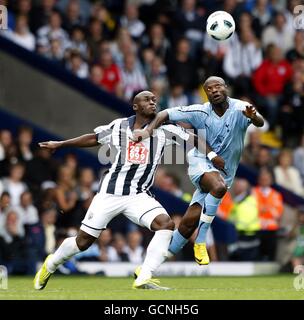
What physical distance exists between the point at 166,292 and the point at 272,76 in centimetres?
1034

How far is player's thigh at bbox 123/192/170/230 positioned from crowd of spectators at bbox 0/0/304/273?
456 centimetres

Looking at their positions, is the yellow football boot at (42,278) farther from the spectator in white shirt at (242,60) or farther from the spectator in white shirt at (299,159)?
the spectator in white shirt at (242,60)

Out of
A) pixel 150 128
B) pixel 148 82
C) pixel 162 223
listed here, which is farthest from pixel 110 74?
pixel 162 223

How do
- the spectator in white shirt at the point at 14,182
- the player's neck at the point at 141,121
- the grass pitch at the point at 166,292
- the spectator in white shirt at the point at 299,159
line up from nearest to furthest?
1. the grass pitch at the point at 166,292
2. the player's neck at the point at 141,121
3. the spectator in white shirt at the point at 14,182
4. the spectator in white shirt at the point at 299,159

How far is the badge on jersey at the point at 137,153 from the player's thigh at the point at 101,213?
47cm

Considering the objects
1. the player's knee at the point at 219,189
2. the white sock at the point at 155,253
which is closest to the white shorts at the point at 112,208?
the white sock at the point at 155,253

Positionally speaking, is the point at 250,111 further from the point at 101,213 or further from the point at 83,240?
the point at 83,240

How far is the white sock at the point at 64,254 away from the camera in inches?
539

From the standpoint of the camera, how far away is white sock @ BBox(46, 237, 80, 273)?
13680mm

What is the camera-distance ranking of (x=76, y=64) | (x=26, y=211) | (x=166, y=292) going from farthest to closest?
1. (x=76, y=64)
2. (x=26, y=211)
3. (x=166, y=292)

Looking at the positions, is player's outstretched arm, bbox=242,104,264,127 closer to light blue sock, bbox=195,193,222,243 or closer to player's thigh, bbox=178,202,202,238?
light blue sock, bbox=195,193,222,243

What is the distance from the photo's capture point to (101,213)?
13.6 m

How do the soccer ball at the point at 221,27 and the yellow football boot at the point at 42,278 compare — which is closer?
the yellow football boot at the point at 42,278
